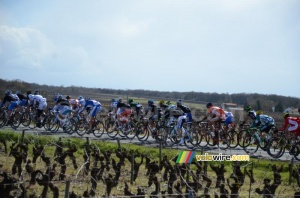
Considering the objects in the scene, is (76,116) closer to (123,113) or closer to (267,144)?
(123,113)

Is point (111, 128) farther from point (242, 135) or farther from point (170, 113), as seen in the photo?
point (242, 135)

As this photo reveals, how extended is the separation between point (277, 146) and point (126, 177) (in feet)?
20.4

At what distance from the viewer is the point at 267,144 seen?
15.1 meters

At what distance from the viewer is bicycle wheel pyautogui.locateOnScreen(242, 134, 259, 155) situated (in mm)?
15646

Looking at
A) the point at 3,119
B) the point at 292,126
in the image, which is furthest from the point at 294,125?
the point at 3,119

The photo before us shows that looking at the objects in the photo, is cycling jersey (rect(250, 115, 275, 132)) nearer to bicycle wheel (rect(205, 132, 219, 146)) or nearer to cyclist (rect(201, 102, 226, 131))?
cyclist (rect(201, 102, 226, 131))

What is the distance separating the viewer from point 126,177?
1157 centimetres

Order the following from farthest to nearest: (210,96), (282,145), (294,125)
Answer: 1. (210,96)
2. (282,145)
3. (294,125)

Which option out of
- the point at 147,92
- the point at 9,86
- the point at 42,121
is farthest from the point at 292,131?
the point at 147,92

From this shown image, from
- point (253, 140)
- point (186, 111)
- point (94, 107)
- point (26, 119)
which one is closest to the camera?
point (253, 140)

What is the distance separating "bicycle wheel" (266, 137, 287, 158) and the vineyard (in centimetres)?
63

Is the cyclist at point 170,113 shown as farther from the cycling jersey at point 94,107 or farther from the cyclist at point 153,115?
the cycling jersey at point 94,107

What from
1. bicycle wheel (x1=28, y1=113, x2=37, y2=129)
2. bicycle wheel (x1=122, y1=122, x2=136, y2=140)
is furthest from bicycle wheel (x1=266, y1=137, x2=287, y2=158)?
bicycle wheel (x1=28, y1=113, x2=37, y2=129)

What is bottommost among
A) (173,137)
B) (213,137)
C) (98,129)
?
(98,129)
